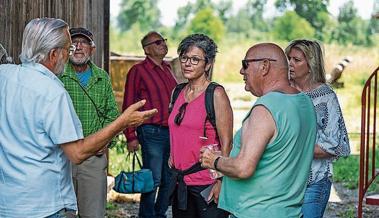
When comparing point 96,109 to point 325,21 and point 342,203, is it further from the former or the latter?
point 325,21

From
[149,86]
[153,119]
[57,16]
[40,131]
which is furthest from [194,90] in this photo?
[149,86]

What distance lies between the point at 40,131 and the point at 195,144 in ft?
5.18

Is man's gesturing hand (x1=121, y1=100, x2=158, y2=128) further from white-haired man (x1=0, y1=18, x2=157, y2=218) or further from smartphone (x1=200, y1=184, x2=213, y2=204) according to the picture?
smartphone (x1=200, y1=184, x2=213, y2=204)

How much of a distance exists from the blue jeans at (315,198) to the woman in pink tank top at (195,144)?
0.55m

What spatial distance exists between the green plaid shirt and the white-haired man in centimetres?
217

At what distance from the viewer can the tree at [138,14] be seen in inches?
1721

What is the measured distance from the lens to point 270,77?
4.42 metres

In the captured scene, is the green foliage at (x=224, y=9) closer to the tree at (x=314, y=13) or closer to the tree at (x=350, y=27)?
the tree at (x=314, y=13)

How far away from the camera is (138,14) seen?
147 feet

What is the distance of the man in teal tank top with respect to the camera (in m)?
4.16

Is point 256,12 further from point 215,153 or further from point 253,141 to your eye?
point 253,141

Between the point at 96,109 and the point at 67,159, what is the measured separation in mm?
2230

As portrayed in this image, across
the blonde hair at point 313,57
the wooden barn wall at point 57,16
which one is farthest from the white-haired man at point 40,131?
the wooden barn wall at point 57,16

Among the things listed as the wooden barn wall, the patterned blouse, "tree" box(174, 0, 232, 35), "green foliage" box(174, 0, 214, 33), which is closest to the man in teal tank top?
the patterned blouse
